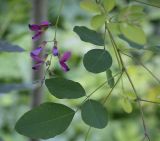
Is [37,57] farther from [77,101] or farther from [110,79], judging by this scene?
[77,101]

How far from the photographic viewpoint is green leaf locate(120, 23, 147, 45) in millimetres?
619

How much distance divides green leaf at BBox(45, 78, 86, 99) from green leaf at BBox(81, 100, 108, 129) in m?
0.02

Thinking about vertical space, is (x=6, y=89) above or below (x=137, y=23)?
below

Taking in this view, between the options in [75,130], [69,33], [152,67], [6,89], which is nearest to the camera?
[6,89]

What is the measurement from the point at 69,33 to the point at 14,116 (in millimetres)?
619

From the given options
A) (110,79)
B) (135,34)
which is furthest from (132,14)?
(110,79)

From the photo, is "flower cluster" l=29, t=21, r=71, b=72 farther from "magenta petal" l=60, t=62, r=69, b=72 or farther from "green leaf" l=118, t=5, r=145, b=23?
"green leaf" l=118, t=5, r=145, b=23

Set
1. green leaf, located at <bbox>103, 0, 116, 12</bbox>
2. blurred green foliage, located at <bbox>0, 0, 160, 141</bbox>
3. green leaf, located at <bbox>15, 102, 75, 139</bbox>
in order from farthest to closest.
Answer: blurred green foliage, located at <bbox>0, 0, 160, 141</bbox>, green leaf, located at <bbox>103, 0, 116, 12</bbox>, green leaf, located at <bbox>15, 102, 75, 139</bbox>

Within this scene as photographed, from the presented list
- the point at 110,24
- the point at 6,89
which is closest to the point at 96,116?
the point at 110,24

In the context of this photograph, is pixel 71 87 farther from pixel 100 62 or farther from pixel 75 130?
pixel 75 130

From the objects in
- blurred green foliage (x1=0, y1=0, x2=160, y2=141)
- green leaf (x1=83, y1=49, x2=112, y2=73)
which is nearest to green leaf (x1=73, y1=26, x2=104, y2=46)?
green leaf (x1=83, y1=49, x2=112, y2=73)

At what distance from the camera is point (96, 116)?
487mm

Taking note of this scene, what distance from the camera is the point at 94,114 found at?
19.2 inches

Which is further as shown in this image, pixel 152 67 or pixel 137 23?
pixel 152 67
